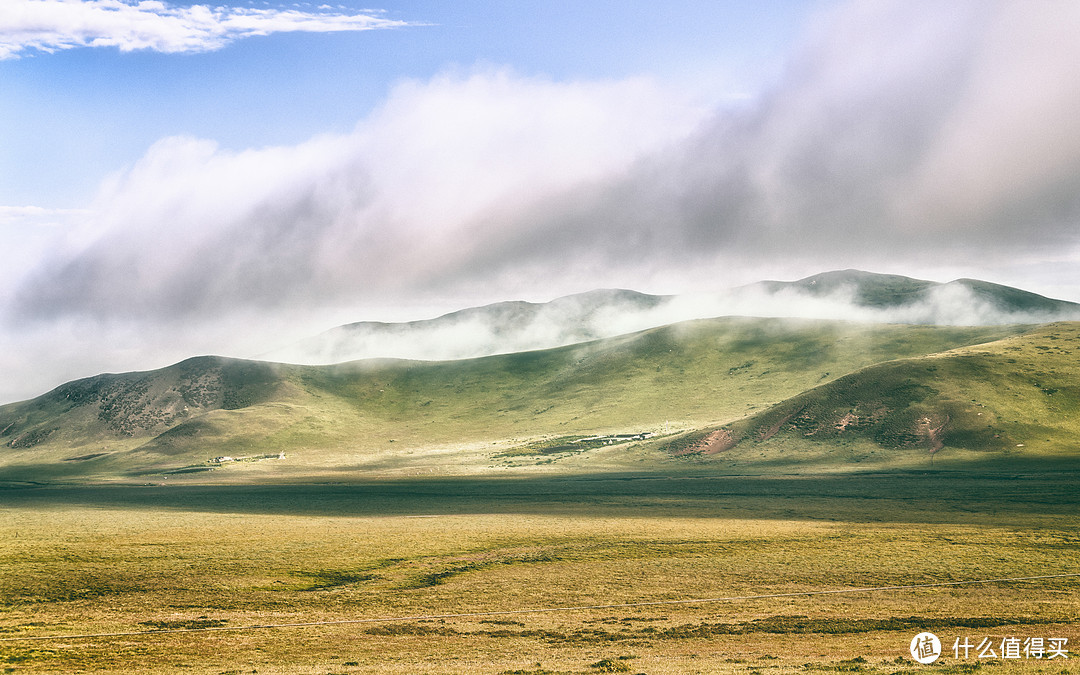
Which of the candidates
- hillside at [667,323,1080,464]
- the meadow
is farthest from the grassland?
hillside at [667,323,1080,464]

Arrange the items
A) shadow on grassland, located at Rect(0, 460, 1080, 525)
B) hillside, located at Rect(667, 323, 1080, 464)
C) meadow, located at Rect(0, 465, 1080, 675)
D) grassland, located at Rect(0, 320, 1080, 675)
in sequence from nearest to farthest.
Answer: meadow, located at Rect(0, 465, 1080, 675) → grassland, located at Rect(0, 320, 1080, 675) → shadow on grassland, located at Rect(0, 460, 1080, 525) → hillside, located at Rect(667, 323, 1080, 464)

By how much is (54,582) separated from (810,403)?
143346mm

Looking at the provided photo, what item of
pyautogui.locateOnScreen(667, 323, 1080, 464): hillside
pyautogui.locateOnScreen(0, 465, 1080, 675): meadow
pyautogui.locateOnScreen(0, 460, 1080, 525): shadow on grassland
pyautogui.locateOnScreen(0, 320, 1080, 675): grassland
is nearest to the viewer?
pyautogui.locateOnScreen(0, 465, 1080, 675): meadow

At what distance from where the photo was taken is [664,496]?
10975cm

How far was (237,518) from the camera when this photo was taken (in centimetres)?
9231

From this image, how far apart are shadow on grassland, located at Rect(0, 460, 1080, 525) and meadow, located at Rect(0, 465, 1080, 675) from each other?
1031 mm

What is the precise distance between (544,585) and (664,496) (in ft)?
199

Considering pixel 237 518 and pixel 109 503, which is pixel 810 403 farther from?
pixel 109 503

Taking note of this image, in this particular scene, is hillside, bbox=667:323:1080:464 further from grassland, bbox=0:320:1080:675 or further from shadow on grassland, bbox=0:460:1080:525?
shadow on grassland, bbox=0:460:1080:525

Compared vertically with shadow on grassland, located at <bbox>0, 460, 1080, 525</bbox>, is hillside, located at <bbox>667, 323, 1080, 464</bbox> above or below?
above

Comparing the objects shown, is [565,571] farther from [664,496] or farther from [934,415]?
[934,415]

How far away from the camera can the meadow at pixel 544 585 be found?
36.0m

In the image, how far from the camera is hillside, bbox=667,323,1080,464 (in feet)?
457

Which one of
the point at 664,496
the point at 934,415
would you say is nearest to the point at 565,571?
the point at 664,496
